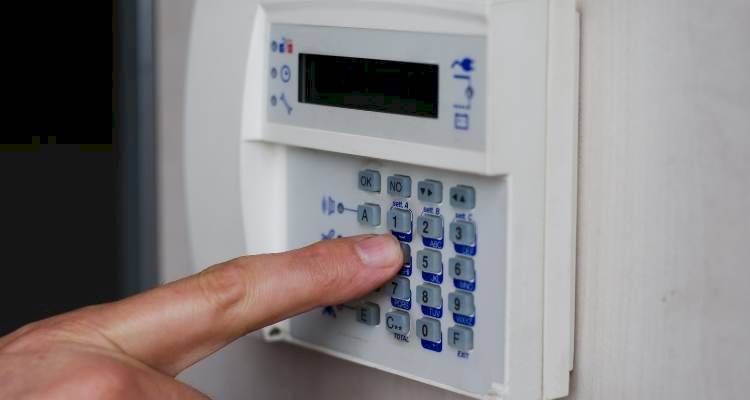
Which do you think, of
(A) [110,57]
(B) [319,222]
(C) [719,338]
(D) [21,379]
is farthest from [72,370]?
(A) [110,57]

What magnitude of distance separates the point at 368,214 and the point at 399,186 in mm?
23

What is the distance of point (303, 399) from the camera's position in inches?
21.8

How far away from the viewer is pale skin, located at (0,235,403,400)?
1.35 ft

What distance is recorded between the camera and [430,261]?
430 mm

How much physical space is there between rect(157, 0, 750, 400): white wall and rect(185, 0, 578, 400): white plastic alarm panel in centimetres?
1

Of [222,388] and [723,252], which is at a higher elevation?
[723,252]

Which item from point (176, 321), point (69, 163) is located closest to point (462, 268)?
point (176, 321)

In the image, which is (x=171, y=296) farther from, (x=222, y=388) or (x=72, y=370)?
(x=222, y=388)

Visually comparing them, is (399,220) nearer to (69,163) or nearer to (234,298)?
(234,298)

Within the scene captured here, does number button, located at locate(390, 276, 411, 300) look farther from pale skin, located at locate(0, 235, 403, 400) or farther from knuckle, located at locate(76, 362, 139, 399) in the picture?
knuckle, located at locate(76, 362, 139, 399)

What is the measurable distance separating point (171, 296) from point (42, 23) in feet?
1.67

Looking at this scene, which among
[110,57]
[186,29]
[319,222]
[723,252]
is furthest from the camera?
[110,57]

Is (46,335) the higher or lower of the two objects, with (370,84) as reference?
lower

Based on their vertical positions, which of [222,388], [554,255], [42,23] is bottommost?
[222,388]
